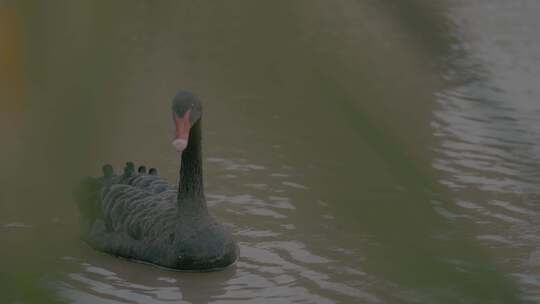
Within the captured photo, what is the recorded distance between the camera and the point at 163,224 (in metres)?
5.14

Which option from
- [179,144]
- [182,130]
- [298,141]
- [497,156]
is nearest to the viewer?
[298,141]

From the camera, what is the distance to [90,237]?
5.28 m

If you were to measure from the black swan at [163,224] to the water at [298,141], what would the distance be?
0.27ft

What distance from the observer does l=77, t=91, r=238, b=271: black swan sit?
5.04 metres

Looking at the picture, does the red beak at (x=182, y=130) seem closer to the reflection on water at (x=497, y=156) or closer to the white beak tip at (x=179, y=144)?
the white beak tip at (x=179, y=144)

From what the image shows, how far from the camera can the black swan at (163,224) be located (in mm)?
5039

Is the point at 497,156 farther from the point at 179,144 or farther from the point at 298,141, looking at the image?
the point at 298,141

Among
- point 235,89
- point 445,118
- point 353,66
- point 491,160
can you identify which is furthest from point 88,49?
point 445,118

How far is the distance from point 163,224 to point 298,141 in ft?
12.4

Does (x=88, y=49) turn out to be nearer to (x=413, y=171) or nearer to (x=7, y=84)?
(x=7, y=84)

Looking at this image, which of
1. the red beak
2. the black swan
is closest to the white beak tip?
the red beak

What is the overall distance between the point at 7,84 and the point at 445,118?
6618 millimetres

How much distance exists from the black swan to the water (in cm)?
8

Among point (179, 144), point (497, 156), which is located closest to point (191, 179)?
point (179, 144)
